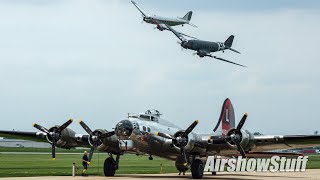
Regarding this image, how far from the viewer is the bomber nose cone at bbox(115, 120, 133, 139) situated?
1283 inches

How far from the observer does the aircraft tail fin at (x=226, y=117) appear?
41219 millimetres

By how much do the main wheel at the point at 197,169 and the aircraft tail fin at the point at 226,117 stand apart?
20.9 ft

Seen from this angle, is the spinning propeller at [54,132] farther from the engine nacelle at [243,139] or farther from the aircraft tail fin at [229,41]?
the aircraft tail fin at [229,41]

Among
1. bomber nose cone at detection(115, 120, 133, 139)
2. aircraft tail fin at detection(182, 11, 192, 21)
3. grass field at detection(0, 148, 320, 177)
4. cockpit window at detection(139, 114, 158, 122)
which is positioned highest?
aircraft tail fin at detection(182, 11, 192, 21)

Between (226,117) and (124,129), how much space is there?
1140 centimetres

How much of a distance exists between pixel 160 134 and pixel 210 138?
11.0 ft

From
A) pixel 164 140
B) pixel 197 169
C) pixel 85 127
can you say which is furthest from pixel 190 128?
pixel 85 127

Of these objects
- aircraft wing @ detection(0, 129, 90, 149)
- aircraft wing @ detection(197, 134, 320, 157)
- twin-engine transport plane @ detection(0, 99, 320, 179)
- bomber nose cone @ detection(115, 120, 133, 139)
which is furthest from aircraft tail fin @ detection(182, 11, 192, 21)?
bomber nose cone @ detection(115, 120, 133, 139)

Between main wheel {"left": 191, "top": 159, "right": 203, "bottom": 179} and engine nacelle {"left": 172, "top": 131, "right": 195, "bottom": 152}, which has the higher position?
engine nacelle {"left": 172, "top": 131, "right": 195, "bottom": 152}

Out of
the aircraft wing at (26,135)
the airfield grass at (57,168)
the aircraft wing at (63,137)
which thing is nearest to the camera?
the aircraft wing at (63,137)

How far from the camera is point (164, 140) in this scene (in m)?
34.8

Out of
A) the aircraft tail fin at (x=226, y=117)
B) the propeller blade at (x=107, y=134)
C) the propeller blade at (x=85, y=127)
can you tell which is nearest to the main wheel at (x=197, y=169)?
the propeller blade at (x=107, y=134)

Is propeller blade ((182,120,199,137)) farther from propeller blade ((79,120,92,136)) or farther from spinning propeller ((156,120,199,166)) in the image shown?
propeller blade ((79,120,92,136))

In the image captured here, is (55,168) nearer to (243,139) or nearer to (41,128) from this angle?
(41,128)
